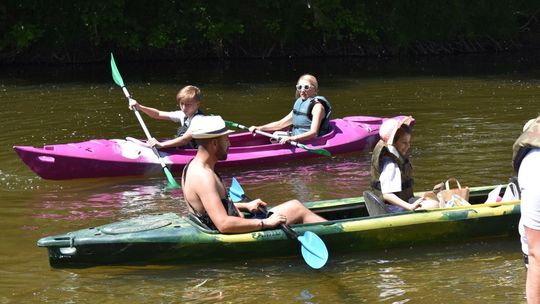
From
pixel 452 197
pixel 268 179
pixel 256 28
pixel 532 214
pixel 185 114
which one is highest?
pixel 256 28

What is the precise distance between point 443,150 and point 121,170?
3.59 m

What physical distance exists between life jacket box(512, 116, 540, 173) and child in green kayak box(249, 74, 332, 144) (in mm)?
5213

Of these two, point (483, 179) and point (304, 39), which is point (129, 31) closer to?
point (304, 39)

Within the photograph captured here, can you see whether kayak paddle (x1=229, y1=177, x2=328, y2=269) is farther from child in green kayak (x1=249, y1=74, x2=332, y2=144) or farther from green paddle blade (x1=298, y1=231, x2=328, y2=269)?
Answer: child in green kayak (x1=249, y1=74, x2=332, y2=144)

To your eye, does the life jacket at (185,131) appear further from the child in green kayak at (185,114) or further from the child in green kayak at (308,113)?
the child in green kayak at (308,113)

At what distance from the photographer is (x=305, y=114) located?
899 centimetres

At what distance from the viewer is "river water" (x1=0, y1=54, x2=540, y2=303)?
5.40 m

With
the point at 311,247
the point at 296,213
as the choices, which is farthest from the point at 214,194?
the point at 296,213

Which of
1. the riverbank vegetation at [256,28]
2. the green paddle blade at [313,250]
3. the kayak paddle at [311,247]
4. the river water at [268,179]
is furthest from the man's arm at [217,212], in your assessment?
the riverbank vegetation at [256,28]

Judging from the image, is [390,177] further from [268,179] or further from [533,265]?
[268,179]

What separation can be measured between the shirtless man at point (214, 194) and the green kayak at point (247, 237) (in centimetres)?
9

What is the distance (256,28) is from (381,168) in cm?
1524

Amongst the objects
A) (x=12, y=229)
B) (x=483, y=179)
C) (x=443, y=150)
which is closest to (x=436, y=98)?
(x=443, y=150)

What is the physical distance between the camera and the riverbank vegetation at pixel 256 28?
19.4m
